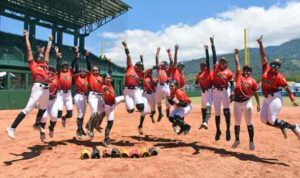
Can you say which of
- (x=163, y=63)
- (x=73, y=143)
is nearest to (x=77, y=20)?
(x=163, y=63)

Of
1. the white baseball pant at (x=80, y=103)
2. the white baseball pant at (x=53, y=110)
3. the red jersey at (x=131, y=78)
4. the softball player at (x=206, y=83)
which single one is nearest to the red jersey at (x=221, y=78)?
the softball player at (x=206, y=83)

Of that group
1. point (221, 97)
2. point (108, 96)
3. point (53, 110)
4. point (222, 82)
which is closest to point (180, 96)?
point (221, 97)

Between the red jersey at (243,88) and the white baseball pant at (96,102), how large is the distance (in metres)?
4.07

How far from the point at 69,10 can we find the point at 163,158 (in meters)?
37.6

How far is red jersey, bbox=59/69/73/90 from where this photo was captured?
38.1ft

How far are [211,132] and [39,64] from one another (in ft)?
21.6

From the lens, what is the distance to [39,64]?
8.59 m

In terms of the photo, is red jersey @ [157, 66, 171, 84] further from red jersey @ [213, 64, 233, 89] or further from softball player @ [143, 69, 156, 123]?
red jersey @ [213, 64, 233, 89]

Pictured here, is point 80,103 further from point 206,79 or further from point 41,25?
point 41,25

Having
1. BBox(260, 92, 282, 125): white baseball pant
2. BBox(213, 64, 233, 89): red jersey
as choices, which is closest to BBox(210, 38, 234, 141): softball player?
BBox(213, 64, 233, 89): red jersey

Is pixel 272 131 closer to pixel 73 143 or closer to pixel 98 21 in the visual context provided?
pixel 73 143

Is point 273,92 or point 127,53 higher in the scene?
point 127,53

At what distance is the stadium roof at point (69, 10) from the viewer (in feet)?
122

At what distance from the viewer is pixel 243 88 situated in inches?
340
